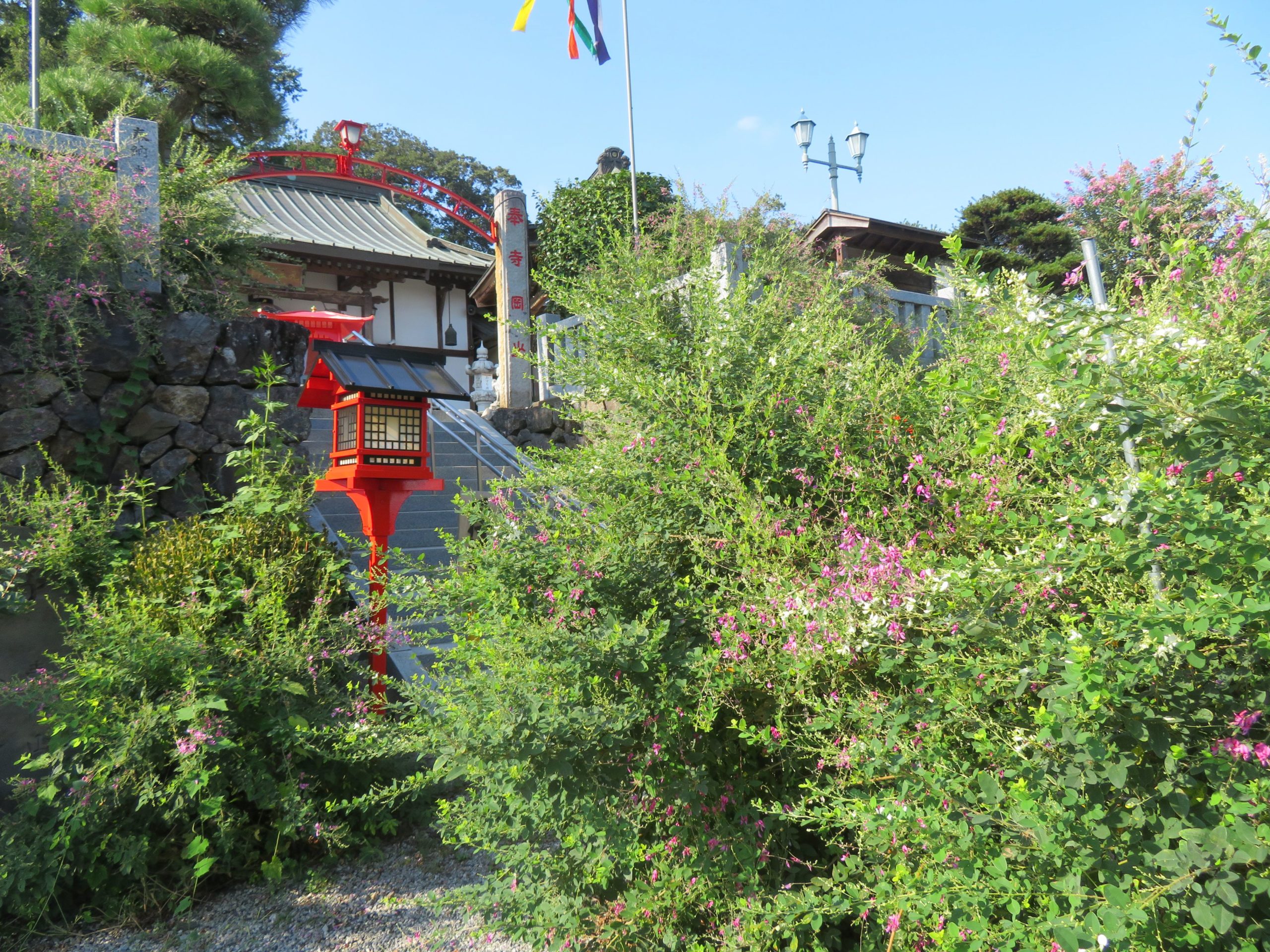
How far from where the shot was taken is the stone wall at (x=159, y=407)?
14.6 ft

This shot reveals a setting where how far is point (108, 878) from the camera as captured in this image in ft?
9.90

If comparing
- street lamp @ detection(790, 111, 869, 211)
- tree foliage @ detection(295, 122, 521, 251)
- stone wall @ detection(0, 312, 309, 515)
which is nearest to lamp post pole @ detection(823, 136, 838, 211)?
street lamp @ detection(790, 111, 869, 211)

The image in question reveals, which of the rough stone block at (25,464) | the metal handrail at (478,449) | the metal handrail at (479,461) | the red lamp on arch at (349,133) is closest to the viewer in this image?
the rough stone block at (25,464)

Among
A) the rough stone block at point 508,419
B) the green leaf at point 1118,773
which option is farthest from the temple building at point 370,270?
the green leaf at point 1118,773

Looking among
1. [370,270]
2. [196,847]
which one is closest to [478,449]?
[196,847]

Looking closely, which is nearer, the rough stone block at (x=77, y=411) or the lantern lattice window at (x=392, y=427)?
the lantern lattice window at (x=392, y=427)

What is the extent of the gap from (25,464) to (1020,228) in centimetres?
1713

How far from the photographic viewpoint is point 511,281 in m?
8.91

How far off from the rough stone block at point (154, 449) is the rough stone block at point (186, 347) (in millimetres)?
396

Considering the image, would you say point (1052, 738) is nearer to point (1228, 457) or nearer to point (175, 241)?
point (1228, 457)

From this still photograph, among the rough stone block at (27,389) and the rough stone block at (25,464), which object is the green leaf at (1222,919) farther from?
the rough stone block at (27,389)

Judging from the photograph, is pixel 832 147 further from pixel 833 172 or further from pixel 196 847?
pixel 196 847

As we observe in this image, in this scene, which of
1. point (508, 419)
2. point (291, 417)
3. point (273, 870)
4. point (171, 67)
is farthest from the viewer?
point (171, 67)

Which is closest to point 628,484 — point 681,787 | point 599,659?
point 599,659
